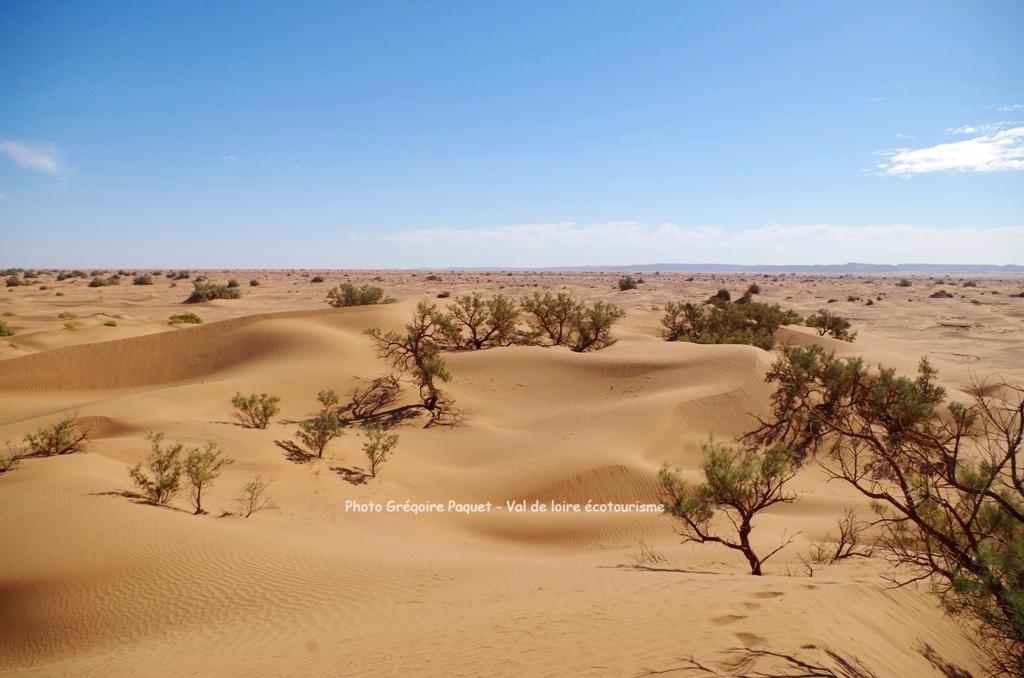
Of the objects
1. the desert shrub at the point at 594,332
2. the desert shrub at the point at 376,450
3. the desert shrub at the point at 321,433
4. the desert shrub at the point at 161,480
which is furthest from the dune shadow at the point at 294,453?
the desert shrub at the point at 594,332

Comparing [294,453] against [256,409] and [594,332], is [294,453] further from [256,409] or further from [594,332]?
[594,332]

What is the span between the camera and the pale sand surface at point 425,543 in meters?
4.94

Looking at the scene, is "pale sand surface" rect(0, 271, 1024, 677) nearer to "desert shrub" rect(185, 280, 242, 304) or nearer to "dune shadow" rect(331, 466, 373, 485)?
"dune shadow" rect(331, 466, 373, 485)

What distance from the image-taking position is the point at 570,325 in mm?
24969

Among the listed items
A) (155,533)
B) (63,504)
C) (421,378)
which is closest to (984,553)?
(155,533)

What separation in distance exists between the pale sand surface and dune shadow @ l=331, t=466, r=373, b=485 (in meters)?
0.17

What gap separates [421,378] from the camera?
17594 mm

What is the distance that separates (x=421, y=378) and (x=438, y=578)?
35.2ft

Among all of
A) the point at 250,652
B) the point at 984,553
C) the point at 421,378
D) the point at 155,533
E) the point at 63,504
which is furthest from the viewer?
the point at 421,378

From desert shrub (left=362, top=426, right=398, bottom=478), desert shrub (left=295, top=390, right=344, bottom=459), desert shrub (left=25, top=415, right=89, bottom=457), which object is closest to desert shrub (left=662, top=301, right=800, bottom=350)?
desert shrub (left=362, top=426, right=398, bottom=478)

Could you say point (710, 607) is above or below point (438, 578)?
above

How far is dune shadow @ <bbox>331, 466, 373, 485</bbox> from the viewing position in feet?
39.2

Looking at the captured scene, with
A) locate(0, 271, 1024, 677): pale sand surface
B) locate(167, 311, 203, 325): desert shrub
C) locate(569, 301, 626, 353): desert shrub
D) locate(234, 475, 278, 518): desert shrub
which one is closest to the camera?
locate(0, 271, 1024, 677): pale sand surface

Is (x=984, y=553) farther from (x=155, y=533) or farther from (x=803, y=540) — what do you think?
(x=155, y=533)
